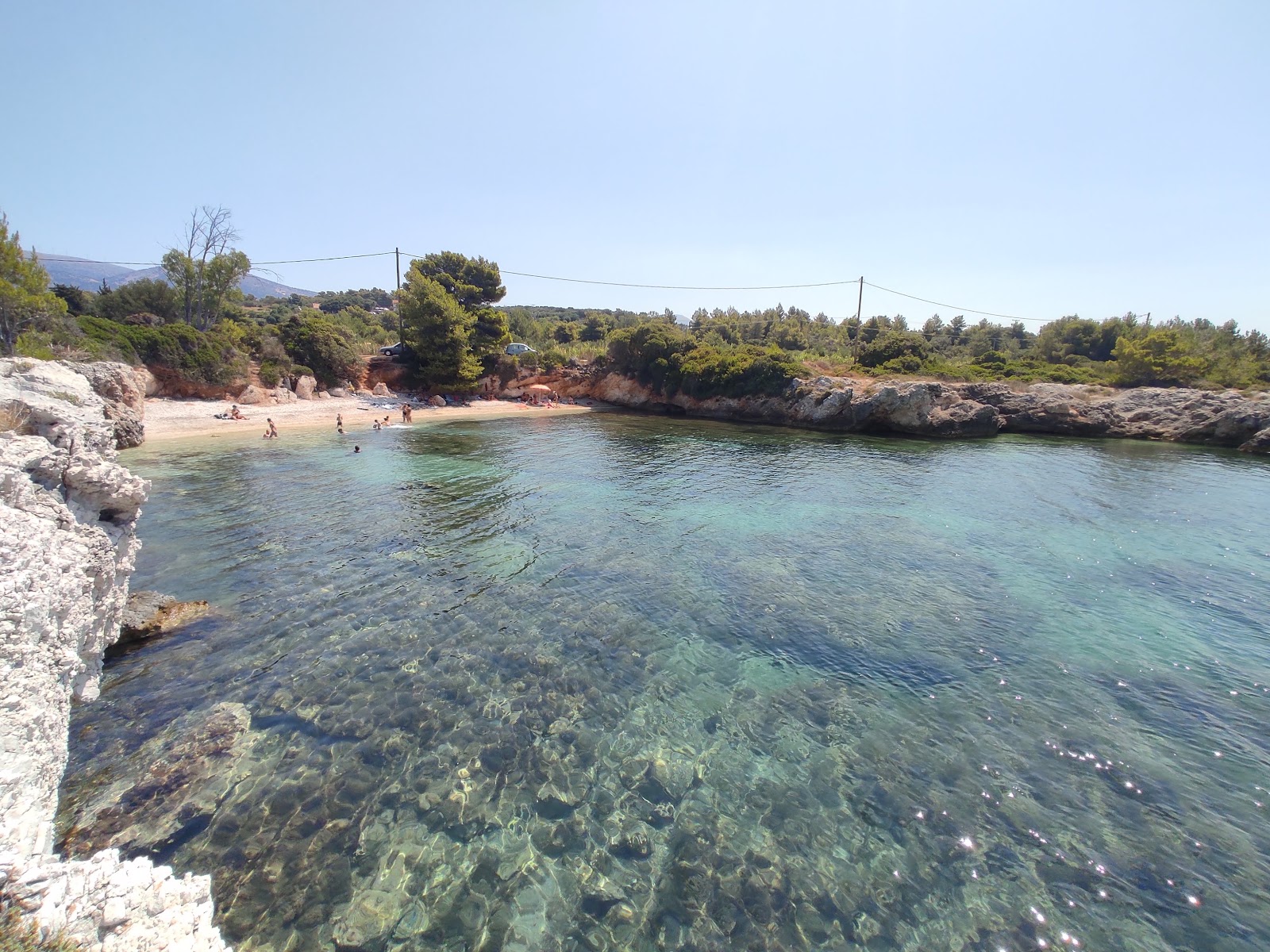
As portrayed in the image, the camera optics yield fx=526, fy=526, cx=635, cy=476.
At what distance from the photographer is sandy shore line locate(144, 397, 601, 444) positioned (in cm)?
2886

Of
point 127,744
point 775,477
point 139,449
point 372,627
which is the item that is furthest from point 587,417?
point 127,744

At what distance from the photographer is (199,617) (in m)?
9.75

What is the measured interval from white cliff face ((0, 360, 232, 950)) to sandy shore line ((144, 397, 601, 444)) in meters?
23.2

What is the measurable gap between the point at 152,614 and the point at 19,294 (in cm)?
2662

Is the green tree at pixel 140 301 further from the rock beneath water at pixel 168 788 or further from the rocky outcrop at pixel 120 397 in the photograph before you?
the rock beneath water at pixel 168 788

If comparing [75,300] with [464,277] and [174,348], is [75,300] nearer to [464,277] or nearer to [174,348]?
[174,348]

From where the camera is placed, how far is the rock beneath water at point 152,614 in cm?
884

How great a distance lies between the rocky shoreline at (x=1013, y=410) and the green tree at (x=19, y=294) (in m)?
41.5

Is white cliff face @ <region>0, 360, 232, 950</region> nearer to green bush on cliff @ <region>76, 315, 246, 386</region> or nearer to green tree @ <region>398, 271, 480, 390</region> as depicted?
green bush on cliff @ <region>76, 315, 246, 386</region>

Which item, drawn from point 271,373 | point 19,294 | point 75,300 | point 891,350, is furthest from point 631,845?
point 75,300

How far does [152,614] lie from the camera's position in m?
9.22

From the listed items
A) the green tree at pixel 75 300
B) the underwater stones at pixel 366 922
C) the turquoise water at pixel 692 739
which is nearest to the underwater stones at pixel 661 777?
the turquoise water at pixel 692 739

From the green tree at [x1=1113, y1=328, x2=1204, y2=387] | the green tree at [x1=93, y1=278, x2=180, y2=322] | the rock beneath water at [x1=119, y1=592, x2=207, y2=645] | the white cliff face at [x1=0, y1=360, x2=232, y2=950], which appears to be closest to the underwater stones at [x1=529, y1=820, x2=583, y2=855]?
the white cliff face at [x1=0, y1=360, x2=232, y2=950]

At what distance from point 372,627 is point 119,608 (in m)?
3.53
